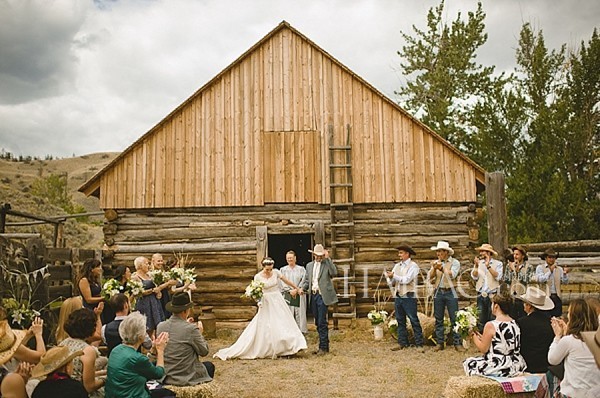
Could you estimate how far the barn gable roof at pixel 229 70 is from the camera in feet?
43.3

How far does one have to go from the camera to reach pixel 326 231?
13281 mm

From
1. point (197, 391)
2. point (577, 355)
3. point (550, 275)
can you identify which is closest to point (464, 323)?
point (550, 275)

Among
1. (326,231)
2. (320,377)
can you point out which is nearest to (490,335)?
(320,377)

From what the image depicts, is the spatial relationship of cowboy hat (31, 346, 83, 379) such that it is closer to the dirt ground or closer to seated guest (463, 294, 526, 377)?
the dirt ground

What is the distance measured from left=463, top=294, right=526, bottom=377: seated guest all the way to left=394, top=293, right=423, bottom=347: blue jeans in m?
4.18

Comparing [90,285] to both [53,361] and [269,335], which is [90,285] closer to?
[269,335]

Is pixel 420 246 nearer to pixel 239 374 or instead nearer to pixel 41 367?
pixel 239 374

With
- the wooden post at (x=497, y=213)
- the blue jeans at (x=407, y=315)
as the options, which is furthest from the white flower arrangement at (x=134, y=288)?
the wooden post at (x=497, y=213)

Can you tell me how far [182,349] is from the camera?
604 cm

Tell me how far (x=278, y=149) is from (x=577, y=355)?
9.34m

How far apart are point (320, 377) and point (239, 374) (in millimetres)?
1289

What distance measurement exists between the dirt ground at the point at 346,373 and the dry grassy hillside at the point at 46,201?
13.1m

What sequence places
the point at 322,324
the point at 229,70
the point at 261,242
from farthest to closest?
the point at 229,70
the point at 261,242
the point at 322,324

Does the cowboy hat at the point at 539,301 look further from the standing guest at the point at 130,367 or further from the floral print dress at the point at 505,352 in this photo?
the standing guest at the point at 130,367
